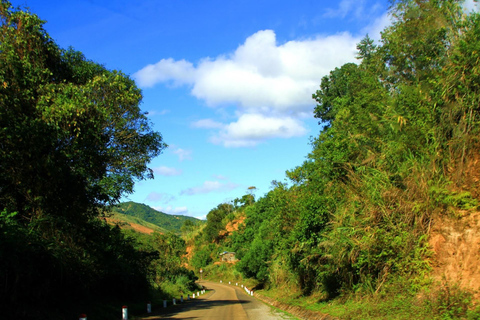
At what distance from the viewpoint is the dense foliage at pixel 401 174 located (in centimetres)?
1125

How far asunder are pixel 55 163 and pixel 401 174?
41.3 ft

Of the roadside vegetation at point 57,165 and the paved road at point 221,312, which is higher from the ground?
the roadside vegetation at point 57,165

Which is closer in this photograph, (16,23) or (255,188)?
(16,23)

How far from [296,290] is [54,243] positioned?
17.3 metres

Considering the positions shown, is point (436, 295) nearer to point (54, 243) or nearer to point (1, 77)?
point (54, 243)

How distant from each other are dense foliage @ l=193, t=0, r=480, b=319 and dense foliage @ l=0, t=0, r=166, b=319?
375 inches

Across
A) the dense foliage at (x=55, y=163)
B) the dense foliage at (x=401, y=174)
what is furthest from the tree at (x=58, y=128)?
the dense foliage at (x=401, y=174)

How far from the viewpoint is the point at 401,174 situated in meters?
13.1

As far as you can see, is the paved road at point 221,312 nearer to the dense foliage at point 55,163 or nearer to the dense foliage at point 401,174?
the dense foliage at point 401,174

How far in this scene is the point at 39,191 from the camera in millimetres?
13609

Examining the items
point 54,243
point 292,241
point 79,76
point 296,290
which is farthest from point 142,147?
point 296,290

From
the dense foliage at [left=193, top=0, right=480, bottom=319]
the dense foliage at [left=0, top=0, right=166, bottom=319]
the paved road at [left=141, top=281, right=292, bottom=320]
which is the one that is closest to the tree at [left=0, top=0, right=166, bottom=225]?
the dense foliage at [left=0, top=0, right=166, bottom=319]

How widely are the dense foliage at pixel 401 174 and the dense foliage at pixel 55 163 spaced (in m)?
9.53

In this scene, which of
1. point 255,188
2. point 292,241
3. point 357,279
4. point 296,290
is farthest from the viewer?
point 255,188
